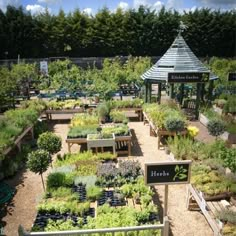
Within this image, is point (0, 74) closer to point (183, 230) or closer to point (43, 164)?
point (43, 164)

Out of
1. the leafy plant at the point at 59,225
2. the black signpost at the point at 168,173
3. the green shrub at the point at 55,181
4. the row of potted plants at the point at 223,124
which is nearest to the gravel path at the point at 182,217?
the black signpost at the point at 168,173

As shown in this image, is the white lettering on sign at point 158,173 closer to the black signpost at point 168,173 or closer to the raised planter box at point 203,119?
the black signpost at point 168,173

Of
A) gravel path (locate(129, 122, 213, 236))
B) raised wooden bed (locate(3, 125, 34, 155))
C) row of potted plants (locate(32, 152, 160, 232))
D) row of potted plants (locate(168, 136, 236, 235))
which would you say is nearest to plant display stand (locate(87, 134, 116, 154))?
row of potted plants (locate(32, 152, 160, 232))

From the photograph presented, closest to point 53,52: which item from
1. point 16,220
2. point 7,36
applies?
point 7,36

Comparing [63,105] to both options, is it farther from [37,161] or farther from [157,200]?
[157,200]

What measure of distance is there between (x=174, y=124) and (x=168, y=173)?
4.90 metres

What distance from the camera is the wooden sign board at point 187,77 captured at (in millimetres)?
11578

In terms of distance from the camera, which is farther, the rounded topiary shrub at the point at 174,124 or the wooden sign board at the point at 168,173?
the rounded topiary shrub at the point at 174,124

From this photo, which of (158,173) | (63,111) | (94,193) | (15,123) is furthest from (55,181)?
(63,111)

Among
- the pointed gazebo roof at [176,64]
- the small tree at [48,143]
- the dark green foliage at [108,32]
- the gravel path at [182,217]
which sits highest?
the dark green foliage at [108,32]

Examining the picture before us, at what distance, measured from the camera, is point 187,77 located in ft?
38.5

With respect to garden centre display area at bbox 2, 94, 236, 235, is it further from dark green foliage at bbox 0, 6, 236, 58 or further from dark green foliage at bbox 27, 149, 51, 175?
dark green foliage at bbox 0, 6, 236, 58

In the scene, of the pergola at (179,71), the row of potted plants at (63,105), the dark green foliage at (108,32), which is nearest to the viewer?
the pergola at (179,71)

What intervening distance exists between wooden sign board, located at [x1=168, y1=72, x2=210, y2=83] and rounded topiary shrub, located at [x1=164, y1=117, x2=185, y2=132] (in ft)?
8.43
